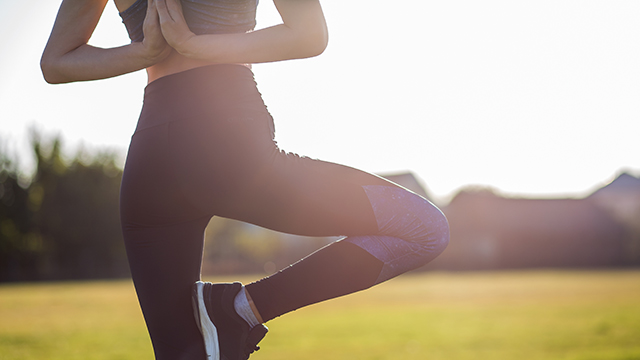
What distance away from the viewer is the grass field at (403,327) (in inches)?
470

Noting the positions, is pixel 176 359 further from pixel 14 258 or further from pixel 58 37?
pixel 14 258

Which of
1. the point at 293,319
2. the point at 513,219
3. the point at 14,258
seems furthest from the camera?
the point at 513,219

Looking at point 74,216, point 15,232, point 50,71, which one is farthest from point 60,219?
point 50,71

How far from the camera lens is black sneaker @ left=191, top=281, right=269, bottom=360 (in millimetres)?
1149

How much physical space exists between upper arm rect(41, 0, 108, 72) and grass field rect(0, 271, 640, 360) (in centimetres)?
1063

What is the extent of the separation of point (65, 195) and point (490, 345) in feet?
121

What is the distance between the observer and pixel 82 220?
40.8 m

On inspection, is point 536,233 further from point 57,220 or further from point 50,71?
point 50,71

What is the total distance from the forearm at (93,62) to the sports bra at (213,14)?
0.32 ft

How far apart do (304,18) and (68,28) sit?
0.60 metres

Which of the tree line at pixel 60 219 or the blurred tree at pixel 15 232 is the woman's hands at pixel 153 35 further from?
the blurred tree at pixel 15 232

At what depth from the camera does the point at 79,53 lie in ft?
4.21

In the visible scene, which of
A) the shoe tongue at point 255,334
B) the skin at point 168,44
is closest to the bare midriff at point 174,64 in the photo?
the skin at point 168,44

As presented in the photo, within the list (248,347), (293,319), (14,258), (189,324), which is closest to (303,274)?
(248,347)
